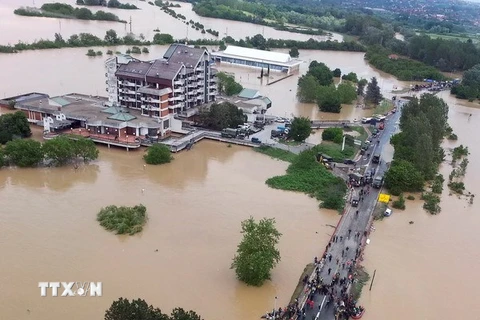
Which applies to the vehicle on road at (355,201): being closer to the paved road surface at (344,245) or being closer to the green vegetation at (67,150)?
the paved road surface at (344,245)

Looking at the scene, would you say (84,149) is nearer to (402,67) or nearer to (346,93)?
(346,93)

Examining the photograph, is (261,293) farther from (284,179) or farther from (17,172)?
(17,172)

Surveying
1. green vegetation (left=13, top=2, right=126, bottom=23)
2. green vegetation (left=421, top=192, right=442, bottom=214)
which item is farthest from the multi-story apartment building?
green vegetation (left=13, top=2, right=126, bottom=23)

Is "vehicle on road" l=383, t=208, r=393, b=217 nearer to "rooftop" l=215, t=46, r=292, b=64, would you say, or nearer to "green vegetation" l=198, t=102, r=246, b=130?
"green vegetation" l=198, t=102, r=246, b=130

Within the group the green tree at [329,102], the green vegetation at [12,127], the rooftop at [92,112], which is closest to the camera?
the green vegetation at [12,127]

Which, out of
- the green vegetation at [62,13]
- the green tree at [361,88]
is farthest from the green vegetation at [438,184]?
the green vegetation at [62,13]

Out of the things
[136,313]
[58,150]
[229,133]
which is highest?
[136,313]

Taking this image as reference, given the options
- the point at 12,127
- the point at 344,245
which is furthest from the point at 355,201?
the point at 12,127
